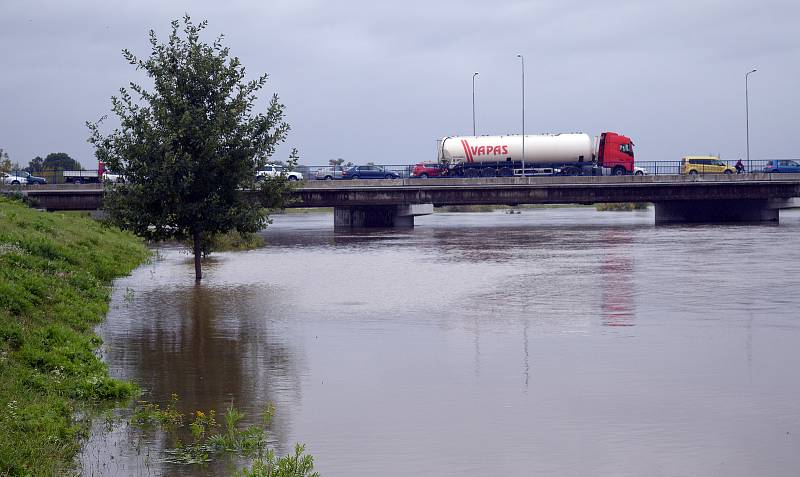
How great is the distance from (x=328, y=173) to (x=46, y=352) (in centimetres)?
6945

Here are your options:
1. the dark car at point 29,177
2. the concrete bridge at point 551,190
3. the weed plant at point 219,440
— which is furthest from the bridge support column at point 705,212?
the weed plant at point 219,440

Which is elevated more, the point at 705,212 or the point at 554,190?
the point at 554,190

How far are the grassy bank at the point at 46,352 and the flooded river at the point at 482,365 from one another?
55 centimetres

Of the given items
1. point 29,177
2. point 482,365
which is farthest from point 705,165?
point 482,365

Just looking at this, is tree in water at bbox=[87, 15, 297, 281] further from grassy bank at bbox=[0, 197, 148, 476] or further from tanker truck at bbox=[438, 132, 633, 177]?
tanker truck at bbox=[438, 132, 633, 177]

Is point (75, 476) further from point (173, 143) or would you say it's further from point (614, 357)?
point (173, 143)

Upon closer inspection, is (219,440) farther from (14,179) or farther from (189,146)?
(14,179)

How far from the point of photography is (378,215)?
8056 cm

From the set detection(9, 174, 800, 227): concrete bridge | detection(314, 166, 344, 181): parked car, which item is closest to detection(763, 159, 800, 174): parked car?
detection(9, 174, 800, 227): concrete bridge

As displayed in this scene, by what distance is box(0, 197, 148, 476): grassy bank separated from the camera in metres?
11.3

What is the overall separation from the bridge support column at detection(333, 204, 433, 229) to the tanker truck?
6646 mm

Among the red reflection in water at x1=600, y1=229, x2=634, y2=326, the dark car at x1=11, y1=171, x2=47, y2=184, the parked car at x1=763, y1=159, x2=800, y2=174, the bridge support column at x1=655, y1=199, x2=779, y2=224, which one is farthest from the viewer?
the parked car at x1=763, y1=159, x2=800, y2=174

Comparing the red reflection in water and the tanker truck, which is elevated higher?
the tanker truck

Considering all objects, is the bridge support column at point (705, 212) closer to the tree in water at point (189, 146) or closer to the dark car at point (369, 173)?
the dark car at point (369, 173)
